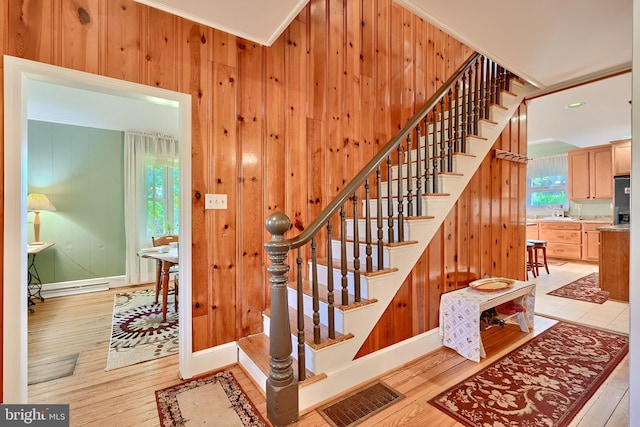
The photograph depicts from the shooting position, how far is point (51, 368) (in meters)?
2.16

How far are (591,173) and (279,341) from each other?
7864 millimetres

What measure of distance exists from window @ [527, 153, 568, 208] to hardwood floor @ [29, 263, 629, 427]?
218 inches

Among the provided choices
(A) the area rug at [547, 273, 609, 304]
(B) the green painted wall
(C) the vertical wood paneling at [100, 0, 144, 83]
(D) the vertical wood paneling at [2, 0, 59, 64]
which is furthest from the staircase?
(B) the green painted wall

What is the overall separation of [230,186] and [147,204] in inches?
133

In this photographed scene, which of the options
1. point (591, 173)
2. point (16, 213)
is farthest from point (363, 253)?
point (591, 173)

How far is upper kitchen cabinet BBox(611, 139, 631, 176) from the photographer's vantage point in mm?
5036

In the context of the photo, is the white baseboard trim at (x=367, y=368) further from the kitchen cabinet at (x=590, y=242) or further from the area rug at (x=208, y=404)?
the kitchen cabinet at (x=590, y=242)

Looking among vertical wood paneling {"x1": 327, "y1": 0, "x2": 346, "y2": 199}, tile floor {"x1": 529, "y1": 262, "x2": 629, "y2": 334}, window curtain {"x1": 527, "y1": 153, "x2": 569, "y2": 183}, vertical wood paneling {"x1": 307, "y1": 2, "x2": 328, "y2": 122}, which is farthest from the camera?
window curtain {"x1": 527, "y1": 153, "x2": 569, "y2": 183}

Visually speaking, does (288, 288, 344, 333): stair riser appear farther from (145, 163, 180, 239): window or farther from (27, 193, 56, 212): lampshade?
(27, 193, 56, 212): lampshade

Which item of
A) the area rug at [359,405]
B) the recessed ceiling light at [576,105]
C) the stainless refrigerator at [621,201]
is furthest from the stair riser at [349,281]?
the stainless refrigerator at [621,201]

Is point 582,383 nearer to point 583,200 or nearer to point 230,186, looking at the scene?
point 230,186

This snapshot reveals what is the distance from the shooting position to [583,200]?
648 centimetres

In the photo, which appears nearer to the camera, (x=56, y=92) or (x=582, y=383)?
(x=582, y=383)

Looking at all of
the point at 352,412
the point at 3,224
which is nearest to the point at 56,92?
the point at 3,224
